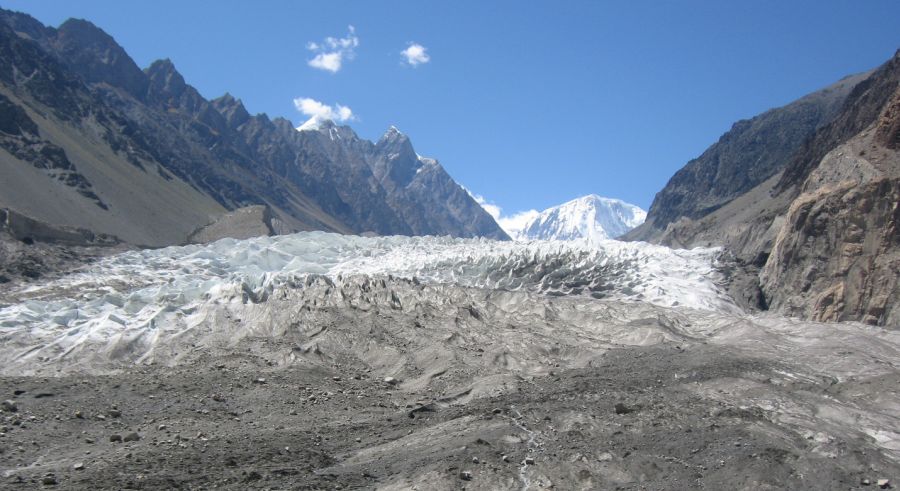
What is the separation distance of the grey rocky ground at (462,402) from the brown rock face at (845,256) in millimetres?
3522

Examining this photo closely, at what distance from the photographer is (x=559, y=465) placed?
51.5 feet

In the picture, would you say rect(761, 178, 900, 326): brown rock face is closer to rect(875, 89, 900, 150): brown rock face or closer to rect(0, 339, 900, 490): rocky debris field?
rect(875, 89, 900, 150): brown rock face

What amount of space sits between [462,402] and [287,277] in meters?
15.2

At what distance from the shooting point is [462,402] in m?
21.5

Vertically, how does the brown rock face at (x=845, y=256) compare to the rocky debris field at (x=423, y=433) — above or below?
above

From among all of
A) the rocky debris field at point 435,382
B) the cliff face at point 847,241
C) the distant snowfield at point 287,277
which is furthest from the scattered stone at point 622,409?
the cliff face at point 847,241

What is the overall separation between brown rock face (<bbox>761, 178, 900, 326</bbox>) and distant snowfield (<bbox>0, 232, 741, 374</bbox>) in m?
3.19

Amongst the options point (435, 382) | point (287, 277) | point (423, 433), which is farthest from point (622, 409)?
point (287, 277)

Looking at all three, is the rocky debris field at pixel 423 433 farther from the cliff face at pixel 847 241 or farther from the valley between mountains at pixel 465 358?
the cliff face at pixel 847 241

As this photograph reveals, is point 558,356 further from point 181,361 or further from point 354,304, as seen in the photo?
point 181,361

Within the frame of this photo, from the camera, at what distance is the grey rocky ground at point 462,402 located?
15.3m

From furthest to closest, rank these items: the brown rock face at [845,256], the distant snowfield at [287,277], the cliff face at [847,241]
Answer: the cliff face at [847,241]
the brown rock face at [845,256]
the distant snowfield at [287,277]

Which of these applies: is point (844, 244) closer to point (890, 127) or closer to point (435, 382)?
point (890, 127)

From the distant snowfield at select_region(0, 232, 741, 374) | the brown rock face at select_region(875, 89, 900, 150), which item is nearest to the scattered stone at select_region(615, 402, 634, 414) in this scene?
the distant snowfield at select_region(0, 232, 741, 374)
